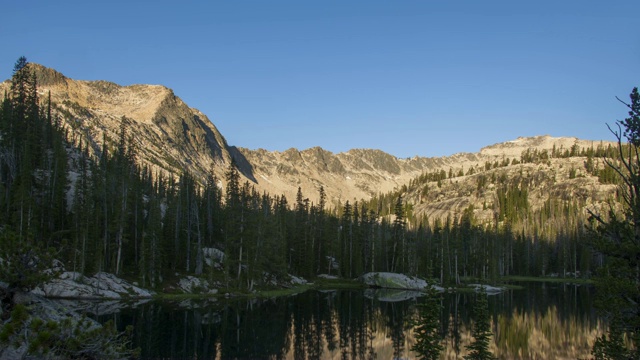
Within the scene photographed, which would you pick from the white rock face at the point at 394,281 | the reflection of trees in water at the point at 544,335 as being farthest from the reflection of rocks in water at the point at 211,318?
the white rock face at the point at 394,281

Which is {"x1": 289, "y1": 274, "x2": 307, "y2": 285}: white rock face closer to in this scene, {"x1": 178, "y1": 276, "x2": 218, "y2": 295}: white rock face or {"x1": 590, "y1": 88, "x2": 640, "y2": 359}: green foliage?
{"x1": 178, "y1": 276, "x2": 218, "y2": 295}: white rock face

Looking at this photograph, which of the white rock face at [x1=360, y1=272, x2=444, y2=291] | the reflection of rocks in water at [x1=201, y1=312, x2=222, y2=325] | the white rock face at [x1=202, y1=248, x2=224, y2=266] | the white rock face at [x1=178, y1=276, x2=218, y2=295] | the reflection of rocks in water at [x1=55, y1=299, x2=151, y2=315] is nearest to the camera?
the reflection of rocks in water at [x1=55, y1=299, x2=151, y2=315]

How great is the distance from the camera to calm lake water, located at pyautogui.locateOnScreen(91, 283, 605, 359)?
128 ft

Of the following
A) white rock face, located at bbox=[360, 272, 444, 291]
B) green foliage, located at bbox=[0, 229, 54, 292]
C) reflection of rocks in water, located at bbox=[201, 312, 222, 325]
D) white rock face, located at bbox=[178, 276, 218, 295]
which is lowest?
white rock face, located at bbox=[360, 272, 444, 291]

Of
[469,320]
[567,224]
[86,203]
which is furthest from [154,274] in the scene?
[567,224]

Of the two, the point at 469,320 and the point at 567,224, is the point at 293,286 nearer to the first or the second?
the point at 469,320

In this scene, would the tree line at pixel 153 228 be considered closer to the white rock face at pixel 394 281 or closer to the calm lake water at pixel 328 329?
the white rock face at pixel 394 281

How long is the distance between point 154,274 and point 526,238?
465ft

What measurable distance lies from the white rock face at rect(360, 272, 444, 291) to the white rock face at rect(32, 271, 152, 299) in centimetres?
5478

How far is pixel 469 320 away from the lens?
59.8 m

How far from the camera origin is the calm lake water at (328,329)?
3903 centimetres

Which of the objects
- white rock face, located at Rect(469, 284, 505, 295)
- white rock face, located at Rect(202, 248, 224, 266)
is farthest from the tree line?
white rock face, located at Rect(469, 284, 505, 295)

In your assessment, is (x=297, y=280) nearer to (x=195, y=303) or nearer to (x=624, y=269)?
(x=195, y=303)

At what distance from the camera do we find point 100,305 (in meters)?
53.0
